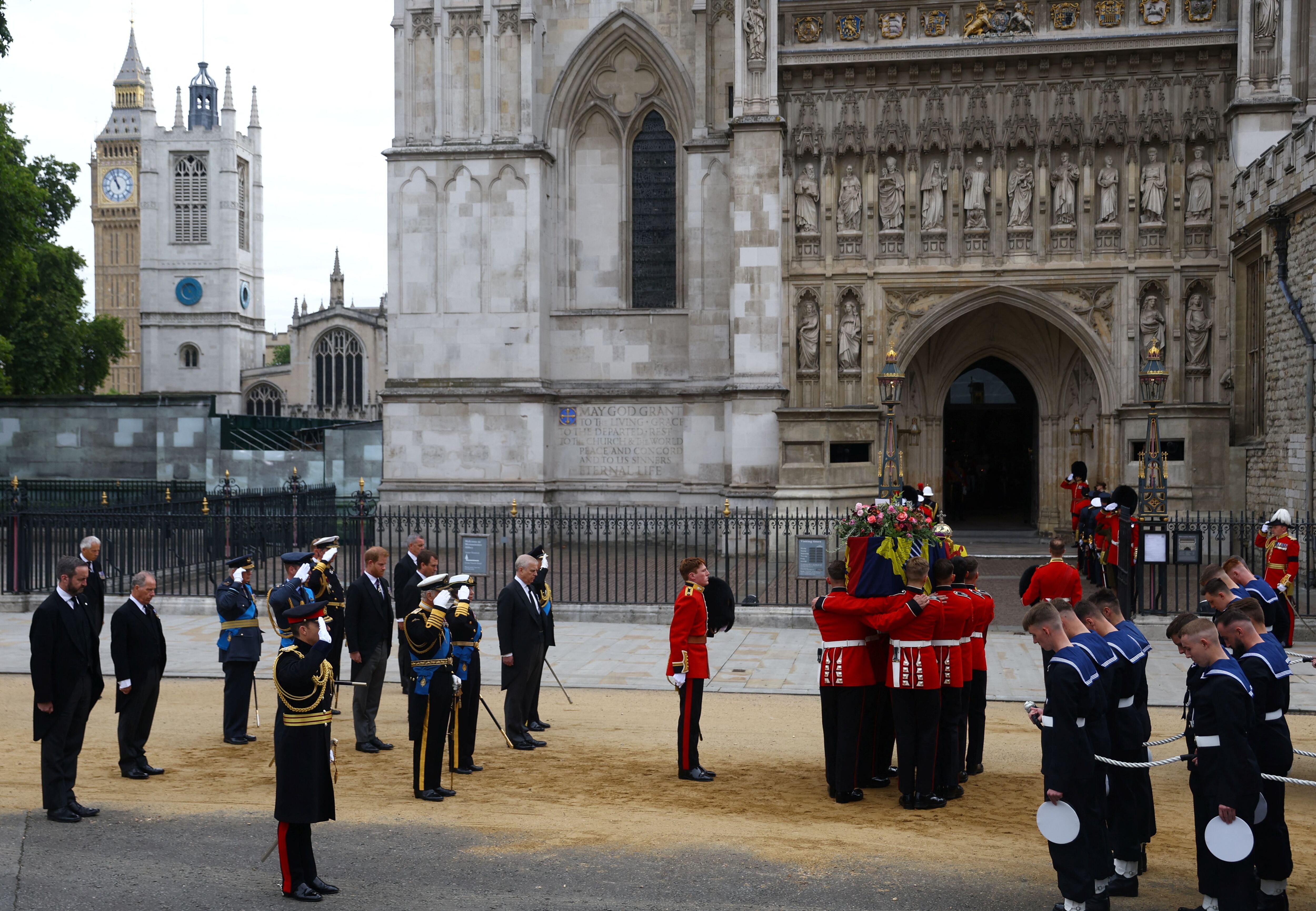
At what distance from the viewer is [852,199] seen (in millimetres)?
23328

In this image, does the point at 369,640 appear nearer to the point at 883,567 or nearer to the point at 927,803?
the point at 883,567

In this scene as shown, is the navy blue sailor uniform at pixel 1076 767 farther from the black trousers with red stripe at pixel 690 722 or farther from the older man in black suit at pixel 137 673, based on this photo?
the older man in black suit at pixel 137 673

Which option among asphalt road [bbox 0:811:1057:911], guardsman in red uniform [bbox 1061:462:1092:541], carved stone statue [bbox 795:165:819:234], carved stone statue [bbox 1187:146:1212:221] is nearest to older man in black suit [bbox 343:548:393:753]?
asphalt road [bbox 0:811:1057:911]

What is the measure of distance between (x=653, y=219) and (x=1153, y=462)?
1213cm

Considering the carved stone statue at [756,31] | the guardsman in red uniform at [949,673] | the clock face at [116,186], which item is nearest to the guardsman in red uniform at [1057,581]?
the guardsman in red uniform at [949,673]

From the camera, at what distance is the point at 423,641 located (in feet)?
28.4

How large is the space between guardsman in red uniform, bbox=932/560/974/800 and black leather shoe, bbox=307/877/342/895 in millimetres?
3964

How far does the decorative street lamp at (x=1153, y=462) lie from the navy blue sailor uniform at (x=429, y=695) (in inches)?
435

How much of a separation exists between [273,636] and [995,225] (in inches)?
590

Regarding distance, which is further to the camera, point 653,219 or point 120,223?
point 120,223

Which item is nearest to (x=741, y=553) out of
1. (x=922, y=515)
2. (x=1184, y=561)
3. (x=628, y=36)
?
(x=1184, y=561)

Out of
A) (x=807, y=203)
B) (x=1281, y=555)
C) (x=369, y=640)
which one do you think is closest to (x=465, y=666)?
(x=369, y=640)

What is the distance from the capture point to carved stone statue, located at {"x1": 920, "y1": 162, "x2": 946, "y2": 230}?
23094 mm

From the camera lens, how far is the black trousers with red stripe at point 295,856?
6648mm
